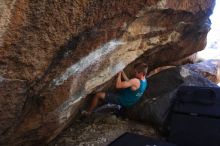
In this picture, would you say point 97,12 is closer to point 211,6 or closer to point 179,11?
point 179,11

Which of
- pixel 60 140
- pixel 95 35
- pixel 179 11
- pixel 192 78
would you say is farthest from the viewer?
pixel 192 78

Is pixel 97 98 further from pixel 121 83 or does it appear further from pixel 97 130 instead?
pixel 97 130

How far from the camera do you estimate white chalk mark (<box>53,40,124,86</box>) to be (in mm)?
2590

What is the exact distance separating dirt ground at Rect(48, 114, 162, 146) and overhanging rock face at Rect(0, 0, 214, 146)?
41 cm

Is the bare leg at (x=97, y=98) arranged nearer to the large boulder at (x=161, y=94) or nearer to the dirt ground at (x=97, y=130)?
the dirt ground at (x=97, y=130)

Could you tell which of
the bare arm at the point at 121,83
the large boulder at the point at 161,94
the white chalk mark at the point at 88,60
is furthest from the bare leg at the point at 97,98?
the white chalk mark at the point at 88,60

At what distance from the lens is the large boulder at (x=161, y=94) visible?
4.14m

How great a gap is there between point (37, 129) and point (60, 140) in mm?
698

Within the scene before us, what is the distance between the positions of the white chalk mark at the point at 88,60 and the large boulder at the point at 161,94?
5.02ft

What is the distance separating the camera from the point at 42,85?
8.18 ft

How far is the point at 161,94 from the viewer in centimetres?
Result: 430

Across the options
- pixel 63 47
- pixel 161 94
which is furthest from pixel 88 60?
pixel 161 94

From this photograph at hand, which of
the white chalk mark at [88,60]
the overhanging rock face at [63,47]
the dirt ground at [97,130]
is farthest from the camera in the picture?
the dirt ground at [97,130]

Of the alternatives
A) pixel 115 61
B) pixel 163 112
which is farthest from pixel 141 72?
pixel 115 61
